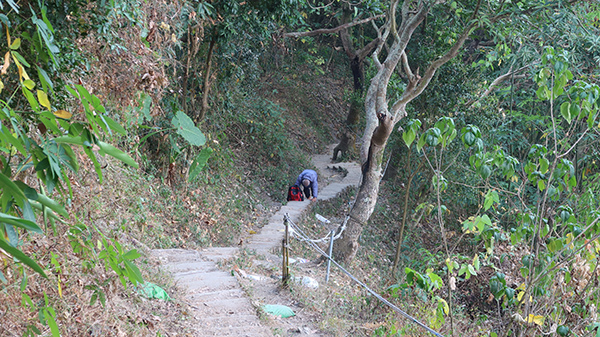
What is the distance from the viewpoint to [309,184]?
516 inches

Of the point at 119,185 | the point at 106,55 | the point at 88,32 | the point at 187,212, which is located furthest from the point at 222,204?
the point at 88,32

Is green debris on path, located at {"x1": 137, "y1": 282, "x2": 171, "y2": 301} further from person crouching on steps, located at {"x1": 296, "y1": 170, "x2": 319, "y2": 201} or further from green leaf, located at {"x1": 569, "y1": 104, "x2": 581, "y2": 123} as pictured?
person crouching on steps, located at {"x1": 296, "y1": 170, "x2": 319, "y2": 201}

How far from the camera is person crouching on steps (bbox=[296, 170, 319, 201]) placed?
13.0m

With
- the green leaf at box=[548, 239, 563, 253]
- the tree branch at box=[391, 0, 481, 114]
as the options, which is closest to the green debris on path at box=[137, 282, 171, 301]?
the green leaf at box=[548, 239, 563, 253]

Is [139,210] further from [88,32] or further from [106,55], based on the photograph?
[88,32]

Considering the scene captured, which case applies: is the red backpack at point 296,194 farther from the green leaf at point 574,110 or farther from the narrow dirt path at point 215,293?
the green leaf at point 574,110

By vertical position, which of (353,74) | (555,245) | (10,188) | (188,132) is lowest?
(555,245)

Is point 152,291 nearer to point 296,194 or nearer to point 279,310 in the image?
point 279,310

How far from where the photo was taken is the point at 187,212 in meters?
9.47

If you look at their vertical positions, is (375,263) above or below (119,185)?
below

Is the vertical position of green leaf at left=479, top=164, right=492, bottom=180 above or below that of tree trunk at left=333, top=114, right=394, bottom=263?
above

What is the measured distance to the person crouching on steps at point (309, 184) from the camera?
13016 mm

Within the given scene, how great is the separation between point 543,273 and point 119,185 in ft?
17.2

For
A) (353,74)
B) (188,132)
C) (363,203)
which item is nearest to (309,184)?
(363,203)
